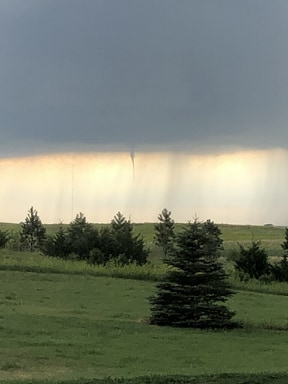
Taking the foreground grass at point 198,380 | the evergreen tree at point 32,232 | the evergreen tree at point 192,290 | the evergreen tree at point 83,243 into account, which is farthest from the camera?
the evergreen tree at point 32,232

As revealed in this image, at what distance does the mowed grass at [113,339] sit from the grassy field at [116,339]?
0.03 meters

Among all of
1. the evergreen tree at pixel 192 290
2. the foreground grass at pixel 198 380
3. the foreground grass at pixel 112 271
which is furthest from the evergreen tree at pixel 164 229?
the foreground grass at pixel 198 380

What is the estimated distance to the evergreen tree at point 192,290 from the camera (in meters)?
26.1

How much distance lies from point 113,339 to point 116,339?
0.31 ft

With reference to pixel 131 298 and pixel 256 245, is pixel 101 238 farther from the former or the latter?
pixel 131 298

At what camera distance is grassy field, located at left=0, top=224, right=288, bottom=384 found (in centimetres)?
1479

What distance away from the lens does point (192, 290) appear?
27.2 meters

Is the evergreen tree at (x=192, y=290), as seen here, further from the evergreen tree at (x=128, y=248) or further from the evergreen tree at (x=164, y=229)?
the evergreen tree at (x=164, y=229)

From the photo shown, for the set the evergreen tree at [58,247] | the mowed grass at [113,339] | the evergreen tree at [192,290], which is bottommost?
the mowed grass at [113,339]

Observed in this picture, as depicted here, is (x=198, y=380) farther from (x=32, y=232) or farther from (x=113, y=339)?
(x=32, y=232)

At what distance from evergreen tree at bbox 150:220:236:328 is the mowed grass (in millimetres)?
1084

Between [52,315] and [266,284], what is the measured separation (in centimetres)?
2516

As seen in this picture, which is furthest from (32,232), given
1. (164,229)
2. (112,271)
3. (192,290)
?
(192,290)

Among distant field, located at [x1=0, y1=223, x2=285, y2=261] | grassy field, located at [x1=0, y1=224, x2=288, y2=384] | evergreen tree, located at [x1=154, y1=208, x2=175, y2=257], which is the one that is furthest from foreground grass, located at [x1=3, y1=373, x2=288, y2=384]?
distant field, located at [x1=0, y1=223, x2=285, y2=261]
